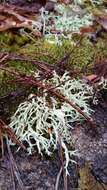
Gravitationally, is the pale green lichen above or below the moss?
below

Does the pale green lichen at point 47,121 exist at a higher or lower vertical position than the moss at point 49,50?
lower

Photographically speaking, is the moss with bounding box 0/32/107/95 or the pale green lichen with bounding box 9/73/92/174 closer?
the pale green lichen with bounding box 9/73/92/174

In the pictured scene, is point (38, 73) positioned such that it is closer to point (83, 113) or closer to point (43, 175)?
point (83, 113)

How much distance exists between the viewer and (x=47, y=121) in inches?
74.7

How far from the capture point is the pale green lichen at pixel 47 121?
181 centimetres

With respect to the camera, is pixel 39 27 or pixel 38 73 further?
pixel 39 27

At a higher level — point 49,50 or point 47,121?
point 49,50

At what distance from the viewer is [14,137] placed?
1.77 metres

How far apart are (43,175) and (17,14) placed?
45.4 inches

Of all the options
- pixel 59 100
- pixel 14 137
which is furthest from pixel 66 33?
pixel 14 137

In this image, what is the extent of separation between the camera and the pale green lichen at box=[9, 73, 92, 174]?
181 centimetres

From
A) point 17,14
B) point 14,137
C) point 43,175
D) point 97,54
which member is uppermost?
point 17,14

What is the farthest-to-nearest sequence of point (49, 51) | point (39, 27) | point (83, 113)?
point (39, 27) < point (49, 51) < point (83, 113)

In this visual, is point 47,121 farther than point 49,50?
No
